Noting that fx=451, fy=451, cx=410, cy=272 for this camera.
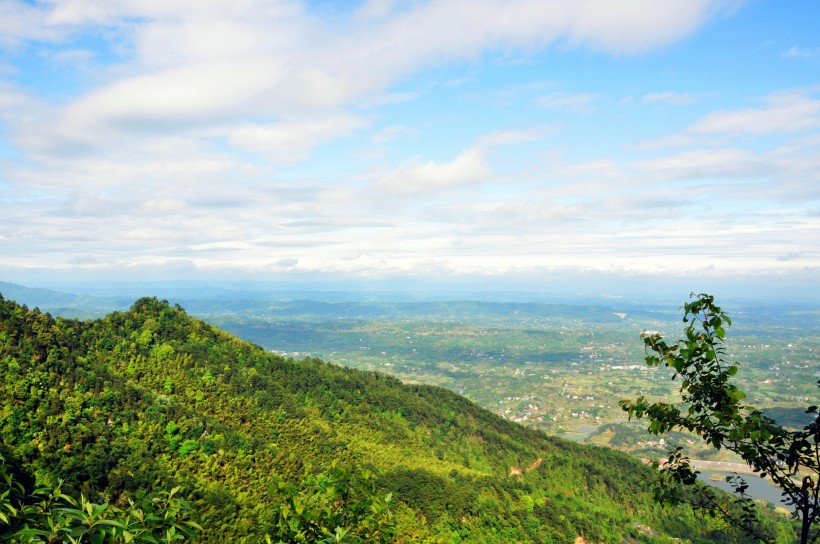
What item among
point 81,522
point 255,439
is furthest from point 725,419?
point 255,439

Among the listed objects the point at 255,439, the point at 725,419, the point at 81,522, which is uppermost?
the point at 725,419

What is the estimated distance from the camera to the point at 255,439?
7044 centimetres

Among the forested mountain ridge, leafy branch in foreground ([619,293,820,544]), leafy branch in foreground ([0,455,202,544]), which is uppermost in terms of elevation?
leafy branch in foreground ([619,293,820,544])

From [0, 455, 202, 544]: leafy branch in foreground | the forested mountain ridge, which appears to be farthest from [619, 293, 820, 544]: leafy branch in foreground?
the forested mountain ridge

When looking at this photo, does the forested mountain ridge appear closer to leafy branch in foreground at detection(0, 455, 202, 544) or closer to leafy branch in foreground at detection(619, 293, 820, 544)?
leafy branch in foreground at detection(0, 455, 202, 544)

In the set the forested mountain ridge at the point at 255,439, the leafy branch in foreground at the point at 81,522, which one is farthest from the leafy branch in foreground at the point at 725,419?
the forested mountain ridge at the point at 255,439

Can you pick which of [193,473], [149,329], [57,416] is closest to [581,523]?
[193,473]

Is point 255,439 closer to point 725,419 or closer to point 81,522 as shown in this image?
point 81,522

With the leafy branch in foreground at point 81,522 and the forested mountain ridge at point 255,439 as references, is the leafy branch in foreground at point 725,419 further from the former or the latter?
the forested mountain ridge at point 255,439

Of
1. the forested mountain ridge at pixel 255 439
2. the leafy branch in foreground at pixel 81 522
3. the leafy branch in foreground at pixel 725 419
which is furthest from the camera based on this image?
the forested mountain ridge at pixel 255 439

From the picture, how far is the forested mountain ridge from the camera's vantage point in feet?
177

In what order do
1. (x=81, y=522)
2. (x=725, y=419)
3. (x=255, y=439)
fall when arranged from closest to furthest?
(x=81, y=522)
(x=725, y=419)
(x=255, y=439)

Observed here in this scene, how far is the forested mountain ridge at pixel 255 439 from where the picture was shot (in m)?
54.1

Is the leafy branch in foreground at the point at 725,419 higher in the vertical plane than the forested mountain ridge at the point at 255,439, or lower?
higher
